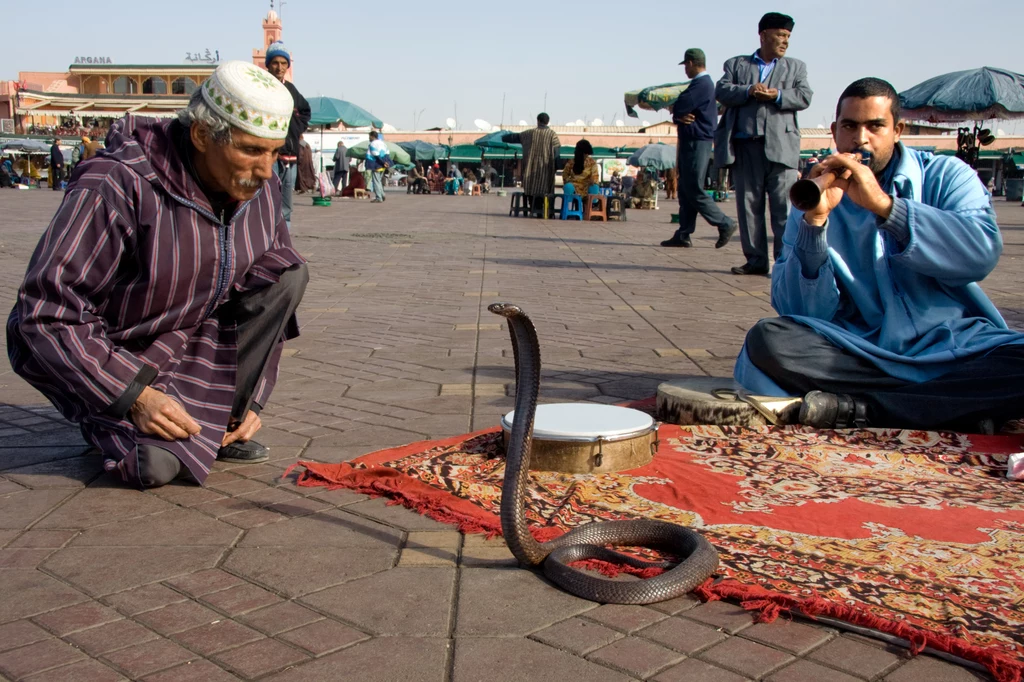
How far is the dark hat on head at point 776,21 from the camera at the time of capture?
7547mm

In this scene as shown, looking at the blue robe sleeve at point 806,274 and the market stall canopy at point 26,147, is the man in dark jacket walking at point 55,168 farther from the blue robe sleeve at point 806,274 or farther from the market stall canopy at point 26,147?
the blue robe sleeve at point 806,274

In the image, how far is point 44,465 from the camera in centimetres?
293

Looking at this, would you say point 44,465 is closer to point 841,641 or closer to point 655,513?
point 655,513

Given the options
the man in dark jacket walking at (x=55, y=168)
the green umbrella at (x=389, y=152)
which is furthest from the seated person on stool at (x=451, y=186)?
the man in dark jacket walking at (x=55, y=168)

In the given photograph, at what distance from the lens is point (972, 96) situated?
15.9 meters

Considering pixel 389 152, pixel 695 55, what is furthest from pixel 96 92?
pixel 695 55

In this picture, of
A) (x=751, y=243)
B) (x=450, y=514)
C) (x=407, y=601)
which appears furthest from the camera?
(x=751, y=243)

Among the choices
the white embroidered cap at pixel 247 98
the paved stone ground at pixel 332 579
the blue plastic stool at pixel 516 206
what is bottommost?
the paved stone ground at pixel 332 579

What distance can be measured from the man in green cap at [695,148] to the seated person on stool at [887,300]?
6.37 metres

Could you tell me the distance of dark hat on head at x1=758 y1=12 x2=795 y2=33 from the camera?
7547 millimetres

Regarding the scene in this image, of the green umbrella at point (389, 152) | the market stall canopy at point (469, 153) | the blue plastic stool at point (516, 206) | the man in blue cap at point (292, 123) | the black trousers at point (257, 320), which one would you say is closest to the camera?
the black trousers at point (257, 320)

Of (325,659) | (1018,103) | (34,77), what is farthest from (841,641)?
(34,77)

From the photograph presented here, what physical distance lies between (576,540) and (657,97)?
19600 millimetres

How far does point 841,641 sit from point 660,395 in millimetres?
1649
